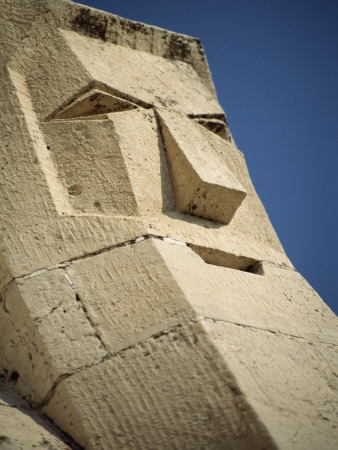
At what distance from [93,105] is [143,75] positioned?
467 mm

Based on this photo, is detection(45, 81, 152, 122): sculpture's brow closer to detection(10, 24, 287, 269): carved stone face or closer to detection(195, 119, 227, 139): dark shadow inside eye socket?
detection(10, 24, 287, 269): carved stone face

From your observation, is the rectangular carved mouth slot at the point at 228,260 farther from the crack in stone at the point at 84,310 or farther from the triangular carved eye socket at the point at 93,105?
the triangular carved eye socket at the point at 93,105

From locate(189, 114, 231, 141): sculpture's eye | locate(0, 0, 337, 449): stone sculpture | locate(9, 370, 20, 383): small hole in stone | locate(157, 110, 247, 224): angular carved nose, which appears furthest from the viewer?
locate(189, 114, 231, 141): sculpture's eye

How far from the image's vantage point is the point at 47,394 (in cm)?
185

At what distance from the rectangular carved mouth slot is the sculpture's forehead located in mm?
905

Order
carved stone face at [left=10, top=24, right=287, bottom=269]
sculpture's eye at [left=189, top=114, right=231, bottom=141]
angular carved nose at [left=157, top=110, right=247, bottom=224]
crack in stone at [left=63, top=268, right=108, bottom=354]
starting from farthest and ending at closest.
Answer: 1. sculpture's eye at [left=189, top=114, right=231, bottom=141]
2. angular carved nose at [left=157, top=110, right=247, bottom=224]
3. carved stone face at [left=10, top=24, right=287, bottom=269]
4. crack in stone at [left=63, top=268, right=108, bottom=354]

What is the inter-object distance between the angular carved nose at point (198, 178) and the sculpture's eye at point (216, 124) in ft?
0.95

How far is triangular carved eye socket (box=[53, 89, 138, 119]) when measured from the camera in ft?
8.42

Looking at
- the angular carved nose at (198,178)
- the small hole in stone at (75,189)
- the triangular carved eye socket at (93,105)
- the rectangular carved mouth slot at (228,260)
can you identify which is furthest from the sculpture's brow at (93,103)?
the rectangular carved mouth slot at (228,260)

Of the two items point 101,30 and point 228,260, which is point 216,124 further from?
point 228,260

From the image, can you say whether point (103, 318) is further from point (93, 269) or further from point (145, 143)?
point (145, 143)

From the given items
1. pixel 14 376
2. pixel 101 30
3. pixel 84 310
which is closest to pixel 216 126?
pixel 101 30

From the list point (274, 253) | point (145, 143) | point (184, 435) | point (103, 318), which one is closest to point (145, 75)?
point (145, 143)

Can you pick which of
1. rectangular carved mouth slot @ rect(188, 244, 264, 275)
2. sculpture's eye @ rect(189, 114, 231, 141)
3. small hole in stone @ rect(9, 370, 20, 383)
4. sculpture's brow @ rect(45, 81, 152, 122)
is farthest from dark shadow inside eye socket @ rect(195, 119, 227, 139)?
small hole in stone @ rect(9, 370, 20, 383)
